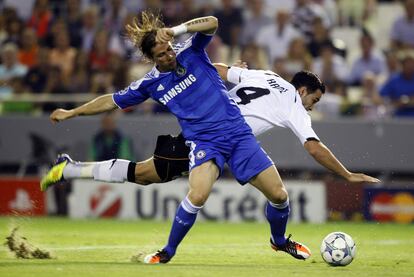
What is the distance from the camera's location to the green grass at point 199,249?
384 inches

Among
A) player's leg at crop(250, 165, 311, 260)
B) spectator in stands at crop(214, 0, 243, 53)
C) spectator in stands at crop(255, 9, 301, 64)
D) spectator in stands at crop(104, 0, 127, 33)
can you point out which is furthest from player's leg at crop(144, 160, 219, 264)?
spectator in stands at crop(104, 0, 127, 33)

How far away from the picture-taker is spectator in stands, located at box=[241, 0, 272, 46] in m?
19.8

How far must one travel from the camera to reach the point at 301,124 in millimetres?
10797

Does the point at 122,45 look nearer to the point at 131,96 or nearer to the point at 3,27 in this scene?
the point at 3,27

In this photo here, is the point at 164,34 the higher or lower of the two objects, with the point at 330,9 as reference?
lower

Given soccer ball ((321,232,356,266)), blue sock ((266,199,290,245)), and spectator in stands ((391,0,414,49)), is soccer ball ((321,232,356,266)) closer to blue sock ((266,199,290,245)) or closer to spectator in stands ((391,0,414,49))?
blue sock ((266,199,290,245))

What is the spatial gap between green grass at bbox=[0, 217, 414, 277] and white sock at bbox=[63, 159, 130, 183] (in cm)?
82

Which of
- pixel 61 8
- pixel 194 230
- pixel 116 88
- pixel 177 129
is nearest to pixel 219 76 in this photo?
pixel 194 230

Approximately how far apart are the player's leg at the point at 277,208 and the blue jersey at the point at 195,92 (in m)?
0.52

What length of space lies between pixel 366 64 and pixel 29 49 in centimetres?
630

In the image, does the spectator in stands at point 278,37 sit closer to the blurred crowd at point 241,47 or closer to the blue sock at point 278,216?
the blurred crowd at point 241,47

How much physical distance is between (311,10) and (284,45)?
0.81 metres

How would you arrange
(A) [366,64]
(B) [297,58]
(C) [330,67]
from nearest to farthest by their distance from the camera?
(C) [330,67] < (B) [297,58] < (A) [366,64]

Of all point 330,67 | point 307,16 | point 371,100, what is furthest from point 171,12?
point 371,100
